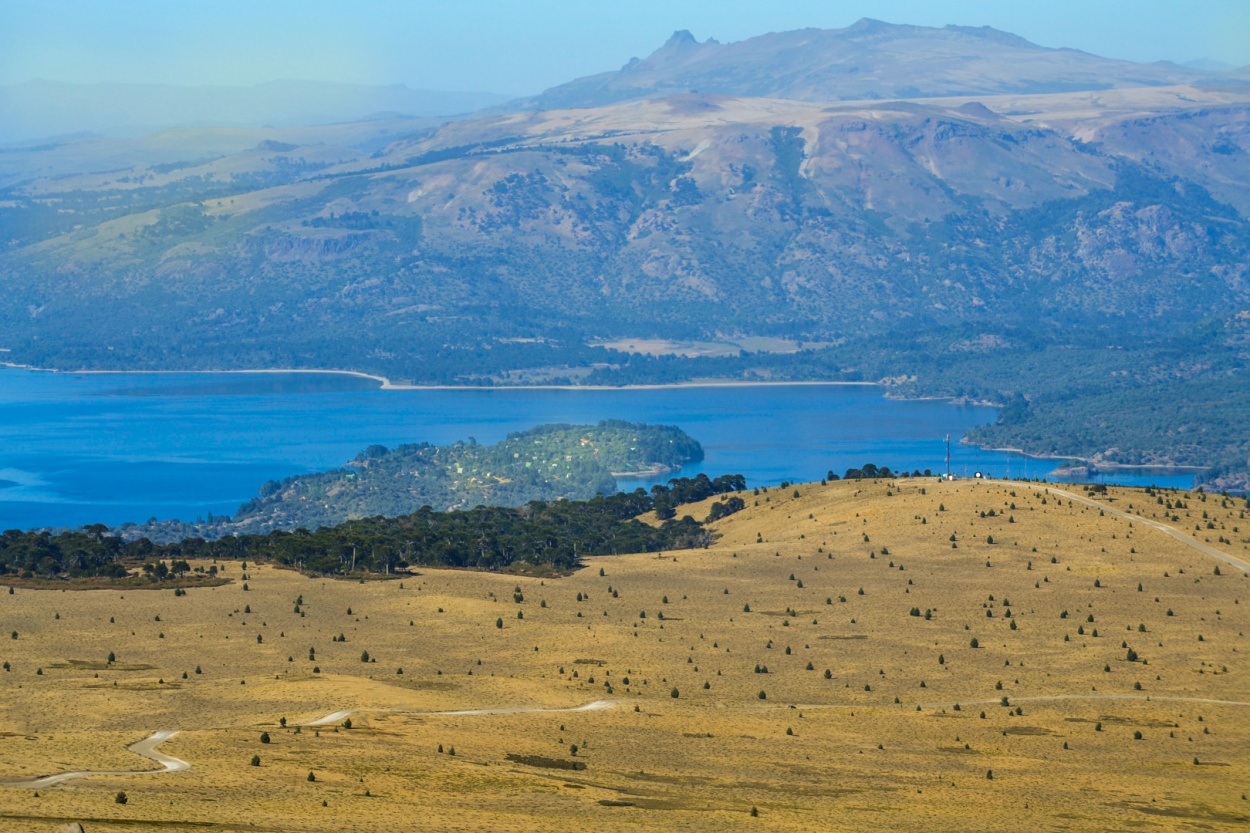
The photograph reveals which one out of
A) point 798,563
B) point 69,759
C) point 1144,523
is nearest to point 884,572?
point 798,563

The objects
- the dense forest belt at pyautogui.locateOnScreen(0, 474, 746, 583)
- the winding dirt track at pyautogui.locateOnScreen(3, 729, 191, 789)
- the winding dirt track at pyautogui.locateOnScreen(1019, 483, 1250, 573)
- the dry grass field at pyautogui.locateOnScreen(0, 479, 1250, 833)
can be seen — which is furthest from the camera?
the winding dirt track at pyautogui.locateOnScreen(1019, 483, 1250, 573)

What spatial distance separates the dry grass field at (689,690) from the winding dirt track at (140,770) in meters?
0.53

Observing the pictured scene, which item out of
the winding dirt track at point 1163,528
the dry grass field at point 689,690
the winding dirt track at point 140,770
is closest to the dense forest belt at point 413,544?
the dry grass field at point 689,690

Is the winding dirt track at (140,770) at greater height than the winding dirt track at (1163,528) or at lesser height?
greater

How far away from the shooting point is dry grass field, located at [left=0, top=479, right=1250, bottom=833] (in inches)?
1950

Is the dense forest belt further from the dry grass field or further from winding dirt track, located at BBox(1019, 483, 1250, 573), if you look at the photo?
winding dirt track, located at BBox(1019, 483, 1250, 573)

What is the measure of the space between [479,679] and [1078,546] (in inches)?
1865

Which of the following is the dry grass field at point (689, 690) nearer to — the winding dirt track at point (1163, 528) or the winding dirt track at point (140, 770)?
the winding dirt track at point (140, 770)

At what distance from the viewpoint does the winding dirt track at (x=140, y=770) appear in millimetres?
46062

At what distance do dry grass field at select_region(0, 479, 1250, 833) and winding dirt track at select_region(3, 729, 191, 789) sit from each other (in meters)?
0.53

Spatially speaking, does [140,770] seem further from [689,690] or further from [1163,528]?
[1163,528]

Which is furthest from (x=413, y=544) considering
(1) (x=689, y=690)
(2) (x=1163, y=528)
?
(1) (x=689, y=690)

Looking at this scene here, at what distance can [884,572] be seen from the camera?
101188 millimetres

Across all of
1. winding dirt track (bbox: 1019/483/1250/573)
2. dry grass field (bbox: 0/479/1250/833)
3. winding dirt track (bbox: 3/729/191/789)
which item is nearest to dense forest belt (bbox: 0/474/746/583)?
dry grass field (bbox: 0/479/1250/833)
